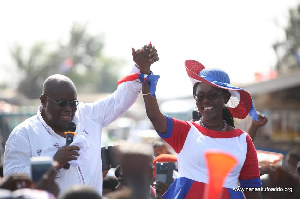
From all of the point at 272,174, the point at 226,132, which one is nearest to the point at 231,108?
the point at 226,132

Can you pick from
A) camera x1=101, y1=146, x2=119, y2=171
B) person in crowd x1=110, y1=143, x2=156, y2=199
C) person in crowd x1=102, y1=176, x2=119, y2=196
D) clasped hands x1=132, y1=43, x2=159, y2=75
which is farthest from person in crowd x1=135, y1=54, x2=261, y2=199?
person in crowd x1=102, y1=176, x2=119, y2=196

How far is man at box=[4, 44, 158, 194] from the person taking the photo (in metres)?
3.57

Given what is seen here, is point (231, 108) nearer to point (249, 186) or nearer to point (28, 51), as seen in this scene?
point (249, 186)

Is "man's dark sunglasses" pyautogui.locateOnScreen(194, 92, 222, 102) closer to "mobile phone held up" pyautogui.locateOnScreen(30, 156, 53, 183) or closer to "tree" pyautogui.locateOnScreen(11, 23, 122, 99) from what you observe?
"mobile phone held up" pyautogui.locateOnScreen(30, 156, 53, 183)

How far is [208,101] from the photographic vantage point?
363 centimetres

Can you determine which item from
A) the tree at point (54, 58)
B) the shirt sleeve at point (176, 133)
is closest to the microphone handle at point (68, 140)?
the shirt sleeve at point (176, 133)

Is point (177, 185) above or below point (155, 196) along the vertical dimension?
above

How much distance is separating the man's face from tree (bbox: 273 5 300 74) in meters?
31.6

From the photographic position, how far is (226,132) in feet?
11.9

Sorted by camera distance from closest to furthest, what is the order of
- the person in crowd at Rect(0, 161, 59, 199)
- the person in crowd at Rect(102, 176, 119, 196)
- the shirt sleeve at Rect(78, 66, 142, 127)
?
the person in crowd at Rect(0, 161, 59, 199) → the shirt sleeve at Rect(78, 66, 142, 127) → the person in crowd at Rect(102, 176, 119, 196)

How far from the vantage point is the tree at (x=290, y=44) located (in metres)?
35.5

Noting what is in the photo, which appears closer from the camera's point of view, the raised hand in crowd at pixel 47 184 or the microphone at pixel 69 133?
the raised hand in crowd at pixel 47 184

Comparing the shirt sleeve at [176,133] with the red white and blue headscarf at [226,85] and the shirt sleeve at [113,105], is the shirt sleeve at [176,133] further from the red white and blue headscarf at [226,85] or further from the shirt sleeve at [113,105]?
the shirt sleeve at [113,105]

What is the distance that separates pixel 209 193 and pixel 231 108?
4.92 ft
